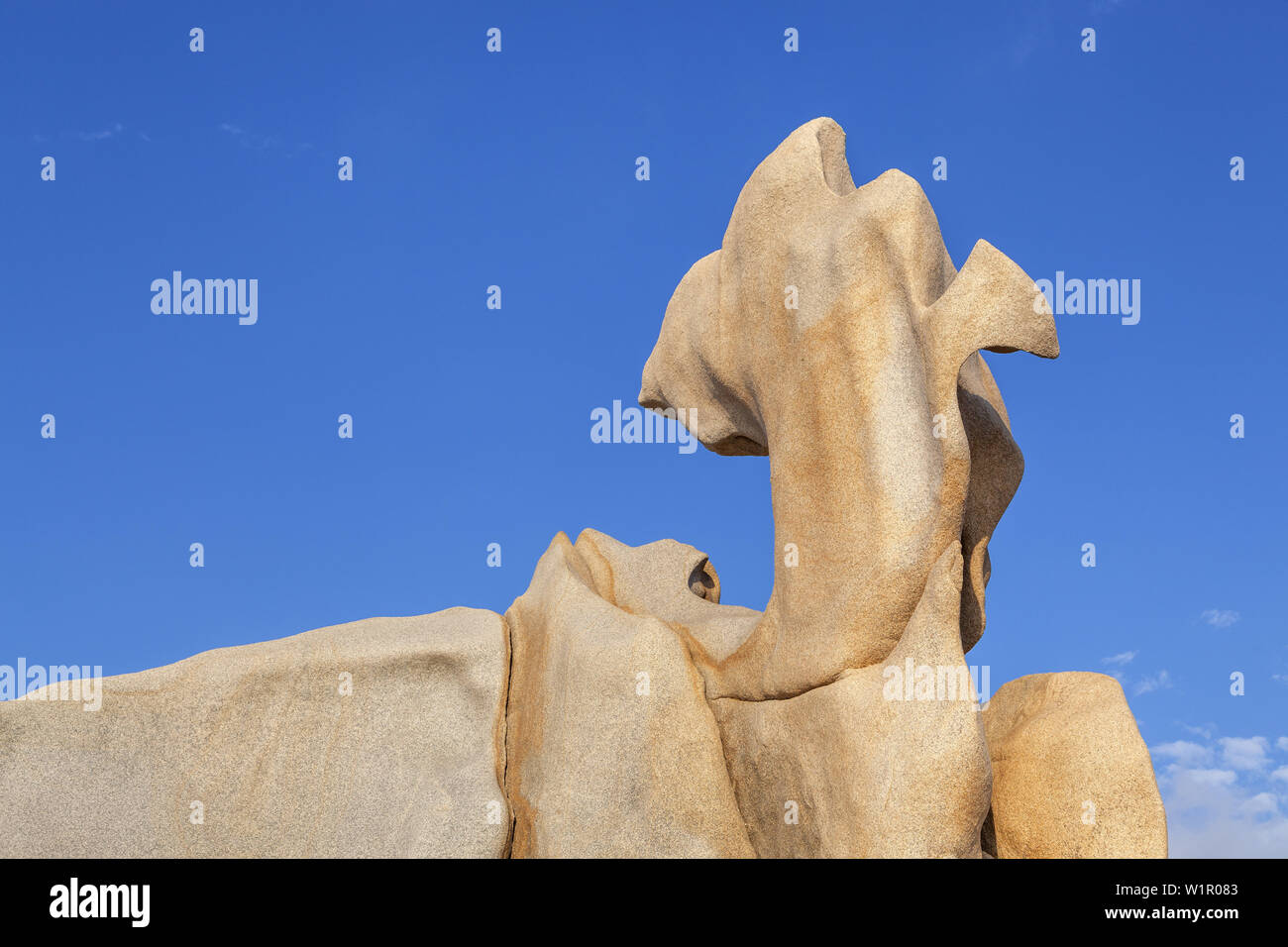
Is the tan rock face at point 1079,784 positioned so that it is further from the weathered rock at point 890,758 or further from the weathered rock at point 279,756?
the weathered rock at point 279,756

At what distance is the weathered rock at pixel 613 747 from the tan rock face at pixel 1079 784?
1.99 metres

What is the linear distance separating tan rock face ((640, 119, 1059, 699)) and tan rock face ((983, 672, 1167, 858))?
1.04 meters

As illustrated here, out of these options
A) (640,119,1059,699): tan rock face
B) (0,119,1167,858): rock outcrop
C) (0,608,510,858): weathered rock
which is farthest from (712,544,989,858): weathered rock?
(0,608,510,858): weathered rock

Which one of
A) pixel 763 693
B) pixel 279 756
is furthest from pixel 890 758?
pixel 279 756

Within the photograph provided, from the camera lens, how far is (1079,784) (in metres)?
9.46

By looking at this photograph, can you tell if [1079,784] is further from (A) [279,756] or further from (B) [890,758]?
(A) [279,756]

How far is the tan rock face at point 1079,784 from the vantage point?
927 cm

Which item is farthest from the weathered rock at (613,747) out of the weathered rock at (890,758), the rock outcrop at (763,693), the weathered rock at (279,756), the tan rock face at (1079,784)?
the tan rock face at (1079,784)

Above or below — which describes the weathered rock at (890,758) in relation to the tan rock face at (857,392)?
below

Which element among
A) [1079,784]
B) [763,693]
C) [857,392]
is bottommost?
[1079,784]

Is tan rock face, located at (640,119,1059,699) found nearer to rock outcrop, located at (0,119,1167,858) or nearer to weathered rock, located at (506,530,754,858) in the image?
rock outcrop, located at (0,119,1167,858)

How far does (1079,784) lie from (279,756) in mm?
6174
